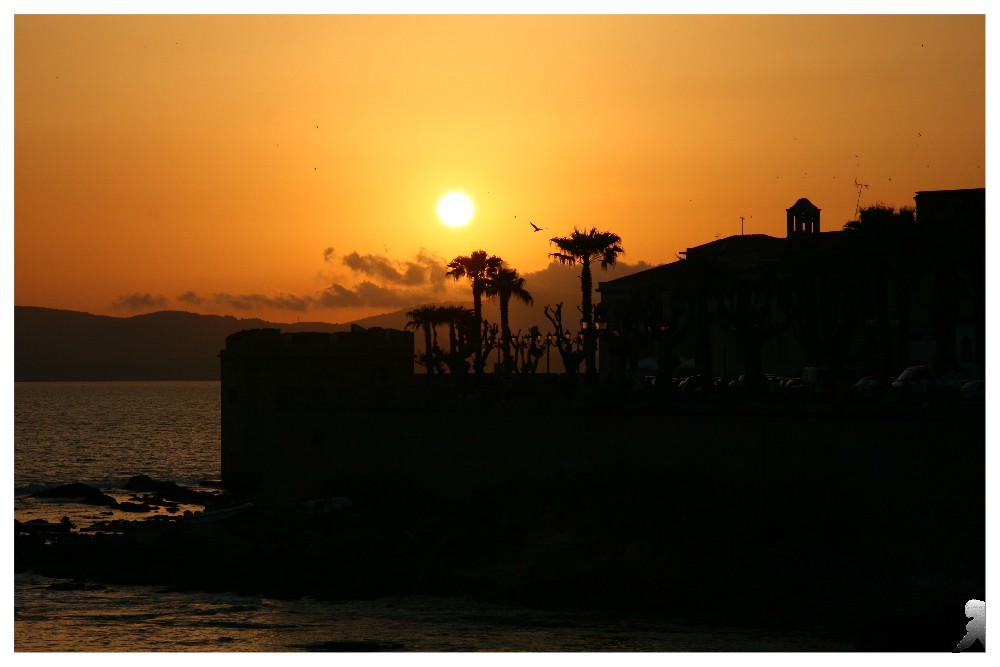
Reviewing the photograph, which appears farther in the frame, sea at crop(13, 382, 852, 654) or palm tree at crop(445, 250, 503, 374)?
palm tree at crop(445, 250, 503, 374)

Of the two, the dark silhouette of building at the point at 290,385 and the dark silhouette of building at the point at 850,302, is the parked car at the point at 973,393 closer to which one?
the dark silhouette of building at the point at 850,302

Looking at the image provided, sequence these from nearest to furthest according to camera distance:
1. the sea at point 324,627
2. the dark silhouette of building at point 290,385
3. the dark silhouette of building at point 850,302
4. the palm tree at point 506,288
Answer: the sea at point 324,627, the dark silhouette of building at point 850,302, the dark silhouette of building at point 290,385, the palm tree at point 506,288

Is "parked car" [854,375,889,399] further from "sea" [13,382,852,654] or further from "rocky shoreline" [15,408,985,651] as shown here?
"sea" [13,382,852,654]

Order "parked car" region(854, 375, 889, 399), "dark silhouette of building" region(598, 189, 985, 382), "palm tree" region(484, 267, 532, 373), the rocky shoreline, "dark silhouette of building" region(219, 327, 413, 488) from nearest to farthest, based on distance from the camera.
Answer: the rocky shoreline < "parked car" region(854, 375, 889, 399) < "dark silhouette of building" region(598, 189, 985, 382) < "dark silhouette of building" region(219, 327, 413, 488) < "palm tree" region(484, 267, 532, 373)

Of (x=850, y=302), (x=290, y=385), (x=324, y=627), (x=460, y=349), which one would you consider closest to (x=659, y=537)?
(x=324, y=627)

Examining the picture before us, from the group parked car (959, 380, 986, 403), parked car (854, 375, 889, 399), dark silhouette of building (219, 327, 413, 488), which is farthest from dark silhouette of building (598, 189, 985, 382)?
dark silhouette of building (219, 327, 413, 488)

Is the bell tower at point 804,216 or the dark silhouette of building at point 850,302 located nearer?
the dark silhouette of building at point 850,302

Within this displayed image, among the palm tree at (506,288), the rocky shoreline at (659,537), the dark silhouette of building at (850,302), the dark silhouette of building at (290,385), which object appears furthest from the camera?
the palm tree at (506,288)

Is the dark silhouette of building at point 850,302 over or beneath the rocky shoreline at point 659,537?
over

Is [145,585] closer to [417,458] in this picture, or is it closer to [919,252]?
[417,458]

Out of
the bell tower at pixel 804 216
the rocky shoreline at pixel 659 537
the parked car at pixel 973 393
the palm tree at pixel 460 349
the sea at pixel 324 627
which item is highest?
the bell tower at pixel 804 216

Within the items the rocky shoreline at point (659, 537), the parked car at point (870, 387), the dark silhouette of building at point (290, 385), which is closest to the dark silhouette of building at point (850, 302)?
the parked car at point (870, 387)

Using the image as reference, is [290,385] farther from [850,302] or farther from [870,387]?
[870,387]

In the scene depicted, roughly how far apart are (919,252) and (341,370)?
25882 mm
